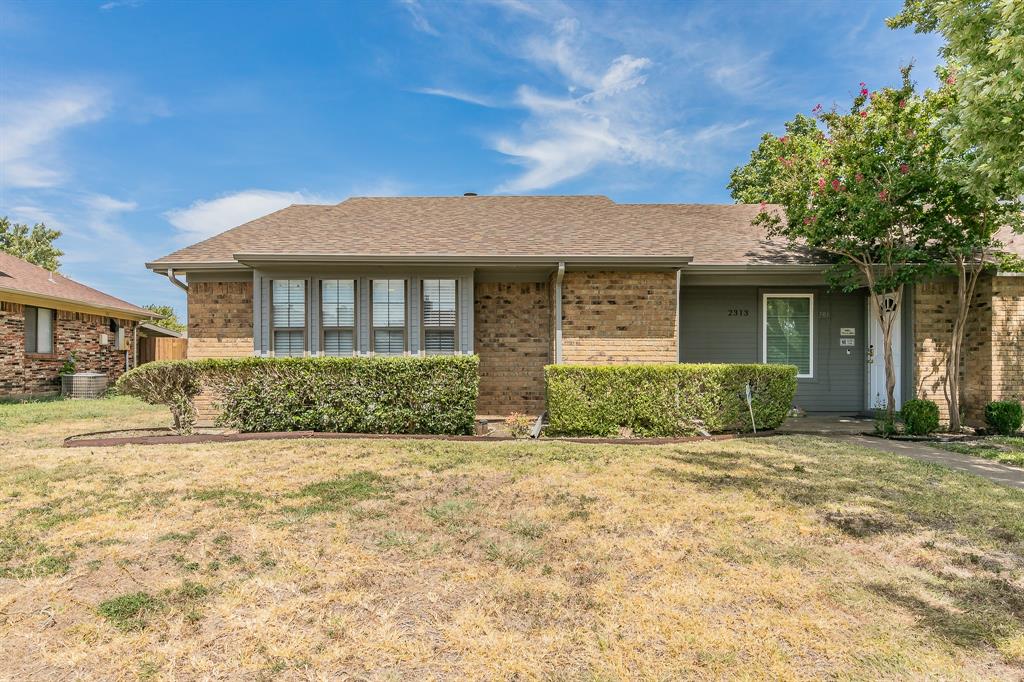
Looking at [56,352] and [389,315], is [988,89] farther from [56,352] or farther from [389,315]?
[56,352]

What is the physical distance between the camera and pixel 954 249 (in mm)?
8078

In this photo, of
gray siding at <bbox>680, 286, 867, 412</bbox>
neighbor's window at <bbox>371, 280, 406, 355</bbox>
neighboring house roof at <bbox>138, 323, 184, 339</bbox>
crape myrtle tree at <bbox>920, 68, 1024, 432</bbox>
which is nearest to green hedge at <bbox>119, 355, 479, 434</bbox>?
neighbor's window at <bbox>371, 280, 406, 355</bbox>

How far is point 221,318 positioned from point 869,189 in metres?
12.2

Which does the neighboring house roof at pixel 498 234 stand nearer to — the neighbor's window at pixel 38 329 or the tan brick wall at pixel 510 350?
the tan brick wall at pixel 510 350

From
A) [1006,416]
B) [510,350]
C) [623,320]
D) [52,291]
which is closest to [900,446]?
[1006,416]

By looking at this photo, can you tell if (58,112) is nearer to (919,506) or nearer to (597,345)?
(597,345)

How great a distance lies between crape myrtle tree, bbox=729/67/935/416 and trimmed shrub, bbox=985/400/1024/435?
1635 millimetres

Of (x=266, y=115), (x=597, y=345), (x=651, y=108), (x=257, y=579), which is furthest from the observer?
(x=651, y=108)

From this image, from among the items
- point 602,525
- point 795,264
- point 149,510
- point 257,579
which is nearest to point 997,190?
point 795,264

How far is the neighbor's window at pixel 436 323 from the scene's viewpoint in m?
9.18

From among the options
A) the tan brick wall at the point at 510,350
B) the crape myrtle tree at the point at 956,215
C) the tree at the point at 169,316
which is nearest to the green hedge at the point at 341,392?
the tan brick wall at the point at 510,350

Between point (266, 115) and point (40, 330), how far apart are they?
1109 cm

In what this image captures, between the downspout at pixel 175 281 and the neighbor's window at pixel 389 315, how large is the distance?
402 centimetres

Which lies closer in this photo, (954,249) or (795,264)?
(954,249)
